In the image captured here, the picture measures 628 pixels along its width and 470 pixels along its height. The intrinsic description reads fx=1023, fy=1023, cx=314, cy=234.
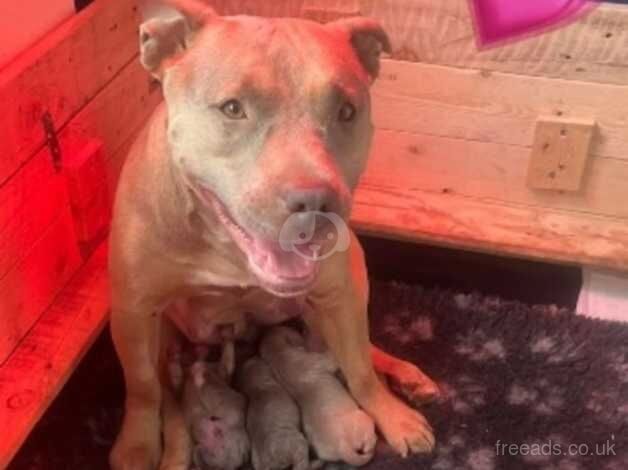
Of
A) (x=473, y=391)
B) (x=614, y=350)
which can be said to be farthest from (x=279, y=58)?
(x=614, y=350)

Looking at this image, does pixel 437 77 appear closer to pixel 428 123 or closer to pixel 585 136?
pixel 428 123

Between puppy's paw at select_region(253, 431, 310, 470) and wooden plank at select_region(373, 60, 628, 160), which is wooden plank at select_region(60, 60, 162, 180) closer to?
wooden plank at select_region(373, 60, 628, 160)

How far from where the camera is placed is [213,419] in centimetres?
178

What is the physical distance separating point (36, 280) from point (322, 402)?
0.55 meters

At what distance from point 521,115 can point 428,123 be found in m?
0.19

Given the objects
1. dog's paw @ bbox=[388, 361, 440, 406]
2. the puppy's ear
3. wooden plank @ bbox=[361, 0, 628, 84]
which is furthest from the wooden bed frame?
dog's paw @ bbox=[388, 361, 440, 406]

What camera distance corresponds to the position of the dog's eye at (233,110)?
1.34m

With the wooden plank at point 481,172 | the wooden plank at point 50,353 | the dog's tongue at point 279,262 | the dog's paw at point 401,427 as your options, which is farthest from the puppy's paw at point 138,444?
the wooden plank at point 481,172

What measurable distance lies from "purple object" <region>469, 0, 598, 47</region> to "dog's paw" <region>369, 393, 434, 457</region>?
0.73m

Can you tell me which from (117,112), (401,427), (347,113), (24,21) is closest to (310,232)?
(347,113)

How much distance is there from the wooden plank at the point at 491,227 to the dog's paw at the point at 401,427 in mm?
436

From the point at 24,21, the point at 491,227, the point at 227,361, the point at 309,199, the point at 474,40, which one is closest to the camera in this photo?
the point at 309,199

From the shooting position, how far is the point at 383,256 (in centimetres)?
224

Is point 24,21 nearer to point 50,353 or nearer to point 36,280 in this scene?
point 36,280
